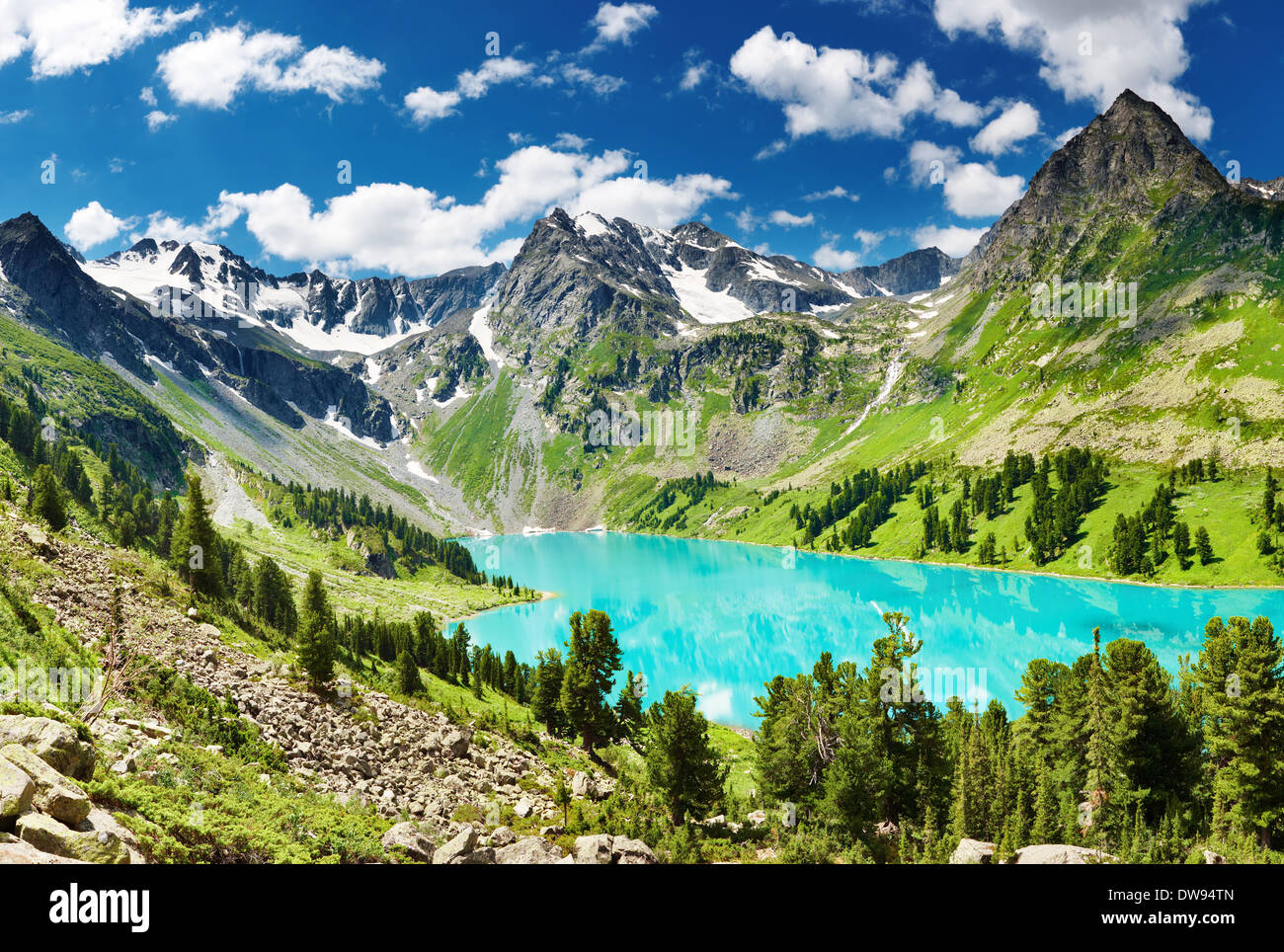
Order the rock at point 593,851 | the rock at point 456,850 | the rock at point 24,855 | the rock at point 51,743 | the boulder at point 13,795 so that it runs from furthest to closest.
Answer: the rock at point 593,851 → the rock at point 456,850 → the rock at point 51,743 → the boulder at point 13,795 → the rock at point 24,855

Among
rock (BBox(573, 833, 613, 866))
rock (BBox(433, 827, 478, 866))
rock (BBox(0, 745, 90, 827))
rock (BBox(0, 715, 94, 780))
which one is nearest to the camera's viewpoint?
rock (BBox(0, 745, 90, 827))

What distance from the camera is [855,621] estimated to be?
4739 inches

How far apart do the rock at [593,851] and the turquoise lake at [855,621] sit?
58.7m

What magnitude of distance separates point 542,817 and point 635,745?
65.5 ft

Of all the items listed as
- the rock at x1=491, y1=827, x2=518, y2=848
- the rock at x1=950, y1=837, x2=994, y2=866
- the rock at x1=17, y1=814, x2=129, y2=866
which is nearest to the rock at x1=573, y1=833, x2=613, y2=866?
the rock at x1=491, y1=827, x2=518, y2=848

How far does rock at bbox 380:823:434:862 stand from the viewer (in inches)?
675

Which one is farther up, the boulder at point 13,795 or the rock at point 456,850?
the boulder at point 13,795

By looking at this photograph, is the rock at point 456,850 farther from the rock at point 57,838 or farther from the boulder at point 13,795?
the boulder at point 13,795

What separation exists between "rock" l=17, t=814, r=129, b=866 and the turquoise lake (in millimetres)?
69615

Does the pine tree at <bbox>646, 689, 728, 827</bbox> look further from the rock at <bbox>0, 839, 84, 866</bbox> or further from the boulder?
the rock at <bbox>0, 839, 84, 866</bbox>

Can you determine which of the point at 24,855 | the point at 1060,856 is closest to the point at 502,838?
the point at 24,855

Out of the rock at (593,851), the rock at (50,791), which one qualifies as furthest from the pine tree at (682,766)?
the rock at (50,791)

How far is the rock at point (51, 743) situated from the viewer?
12859 mm
